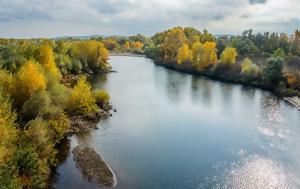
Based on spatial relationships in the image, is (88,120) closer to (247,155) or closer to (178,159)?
(178,159)

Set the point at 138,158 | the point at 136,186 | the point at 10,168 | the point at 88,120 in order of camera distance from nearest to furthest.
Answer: the point at 10,168, the point at 136,186, the point at 138,158, the point at 88,120

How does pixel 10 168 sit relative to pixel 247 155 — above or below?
above

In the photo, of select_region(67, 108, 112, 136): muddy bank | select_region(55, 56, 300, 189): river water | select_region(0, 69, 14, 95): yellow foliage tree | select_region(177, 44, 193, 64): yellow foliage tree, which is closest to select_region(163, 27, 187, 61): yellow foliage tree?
select_region(177, 44, 193, 64): yellow foliage tree

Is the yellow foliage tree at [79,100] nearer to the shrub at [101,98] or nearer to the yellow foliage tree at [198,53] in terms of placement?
the shrub at [101,98]

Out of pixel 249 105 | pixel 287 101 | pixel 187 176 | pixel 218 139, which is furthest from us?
pixel 287 101

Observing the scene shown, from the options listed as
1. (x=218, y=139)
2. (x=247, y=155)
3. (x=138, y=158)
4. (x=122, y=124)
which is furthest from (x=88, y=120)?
(x=247, y=155)

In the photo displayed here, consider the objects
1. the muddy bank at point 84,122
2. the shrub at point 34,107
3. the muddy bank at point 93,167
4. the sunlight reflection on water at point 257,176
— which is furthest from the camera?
the muddy bank at point 84,122

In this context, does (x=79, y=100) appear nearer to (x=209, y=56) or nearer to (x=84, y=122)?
(x=84, y=122)

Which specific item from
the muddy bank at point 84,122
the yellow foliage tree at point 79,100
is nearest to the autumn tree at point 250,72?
the muddy bank at point 84,122
